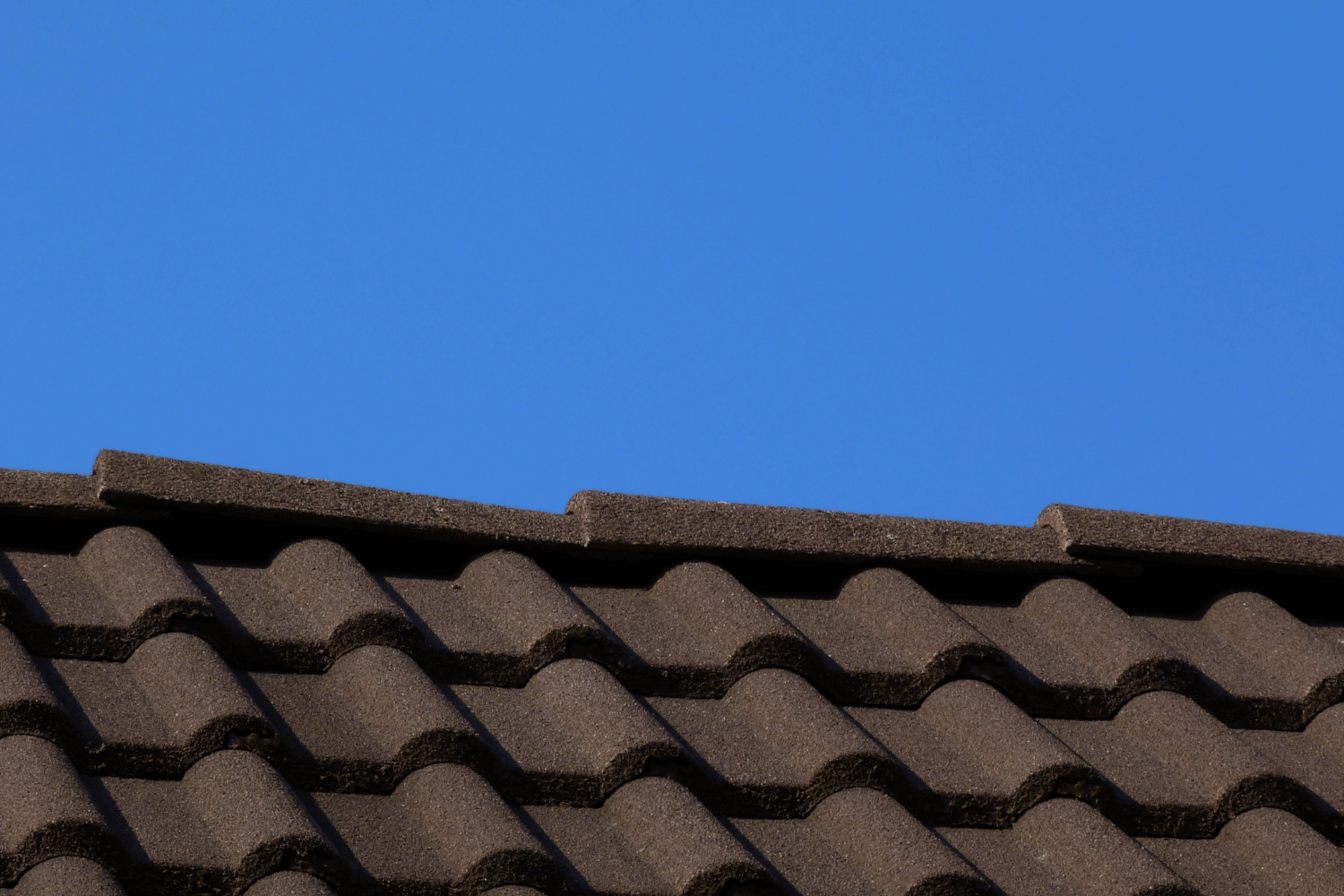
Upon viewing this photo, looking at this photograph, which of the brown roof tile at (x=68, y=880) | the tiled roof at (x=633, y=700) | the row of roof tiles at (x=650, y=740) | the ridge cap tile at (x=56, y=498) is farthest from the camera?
the ridge cap tile at (x=56, y=498)

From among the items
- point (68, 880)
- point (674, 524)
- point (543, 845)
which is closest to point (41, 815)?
point (68, 880)

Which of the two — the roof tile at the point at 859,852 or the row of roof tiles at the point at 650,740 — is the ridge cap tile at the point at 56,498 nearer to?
the row of roof tiles at the point at 650,740

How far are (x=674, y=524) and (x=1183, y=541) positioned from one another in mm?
1148

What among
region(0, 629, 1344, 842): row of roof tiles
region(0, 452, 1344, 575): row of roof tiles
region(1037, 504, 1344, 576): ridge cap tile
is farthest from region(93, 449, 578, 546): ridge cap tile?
region(1037, 504, 1344, 576): ridge cap tile

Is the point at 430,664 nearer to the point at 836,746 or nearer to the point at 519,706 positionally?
the point at 519,706

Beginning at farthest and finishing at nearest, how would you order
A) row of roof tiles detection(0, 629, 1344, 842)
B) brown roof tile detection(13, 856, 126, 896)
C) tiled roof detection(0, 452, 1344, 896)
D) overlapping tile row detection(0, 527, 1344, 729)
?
1. overlapping tile row detection(0, 527, 1344, 729)
2. row of roof tiles detection(0, 629, 1344, 842)
3. tiled roof detection(0, 452, 1344, 896)
4. brown roof tile detection(13, 856, 126, 896)

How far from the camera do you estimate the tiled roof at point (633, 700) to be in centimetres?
192

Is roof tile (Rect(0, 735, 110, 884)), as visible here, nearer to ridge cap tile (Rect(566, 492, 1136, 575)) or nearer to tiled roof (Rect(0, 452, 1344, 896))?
tiled roof (Rect(0, 452, 1344, 896))

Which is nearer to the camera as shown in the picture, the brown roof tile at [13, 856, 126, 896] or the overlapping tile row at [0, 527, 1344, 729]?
the brown roof tile at [13, 856, 126, 896]

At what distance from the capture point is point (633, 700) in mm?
2289

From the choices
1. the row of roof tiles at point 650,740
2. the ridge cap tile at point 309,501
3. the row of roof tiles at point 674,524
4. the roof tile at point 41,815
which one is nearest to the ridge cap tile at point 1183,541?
the row of roof tiles at point 674,524

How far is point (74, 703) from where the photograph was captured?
6.75 ft

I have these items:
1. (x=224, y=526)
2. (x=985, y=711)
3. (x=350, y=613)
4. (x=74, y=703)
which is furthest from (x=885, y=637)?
(x=74, y=703)

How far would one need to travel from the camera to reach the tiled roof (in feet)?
6.30
